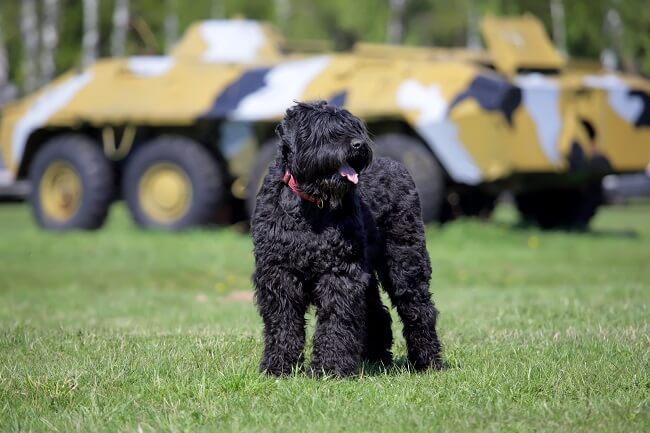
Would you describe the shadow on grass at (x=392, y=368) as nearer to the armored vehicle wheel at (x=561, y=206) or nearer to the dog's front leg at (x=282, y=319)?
the dog's front leg at (x=282, y=319)

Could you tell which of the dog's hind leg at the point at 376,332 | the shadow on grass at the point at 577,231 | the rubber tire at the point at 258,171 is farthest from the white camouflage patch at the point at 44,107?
the dog's hind leg at the point at 376,332

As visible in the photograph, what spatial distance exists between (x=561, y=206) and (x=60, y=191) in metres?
8.72

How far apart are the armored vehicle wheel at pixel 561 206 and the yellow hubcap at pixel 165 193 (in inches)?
242

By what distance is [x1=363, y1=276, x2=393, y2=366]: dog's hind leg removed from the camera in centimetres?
812

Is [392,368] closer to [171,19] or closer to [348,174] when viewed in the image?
[348,174]

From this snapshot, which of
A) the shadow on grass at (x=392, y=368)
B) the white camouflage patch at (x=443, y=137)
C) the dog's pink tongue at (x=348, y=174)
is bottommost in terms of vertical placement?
the shadow on grass at (x=392, y=368)

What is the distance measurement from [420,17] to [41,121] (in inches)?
999

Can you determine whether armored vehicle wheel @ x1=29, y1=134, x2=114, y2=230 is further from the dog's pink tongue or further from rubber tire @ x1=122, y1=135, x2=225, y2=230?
the dog's pink tongue

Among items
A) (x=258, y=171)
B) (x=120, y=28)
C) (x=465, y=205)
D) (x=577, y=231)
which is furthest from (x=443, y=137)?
(x=120, y=28)

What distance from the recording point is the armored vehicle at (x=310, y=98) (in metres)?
17.4

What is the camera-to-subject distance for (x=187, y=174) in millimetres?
19422

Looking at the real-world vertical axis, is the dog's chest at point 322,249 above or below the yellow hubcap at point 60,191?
above

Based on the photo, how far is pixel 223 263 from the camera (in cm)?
1608

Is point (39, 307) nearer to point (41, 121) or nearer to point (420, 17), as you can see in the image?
point (41, 121)
